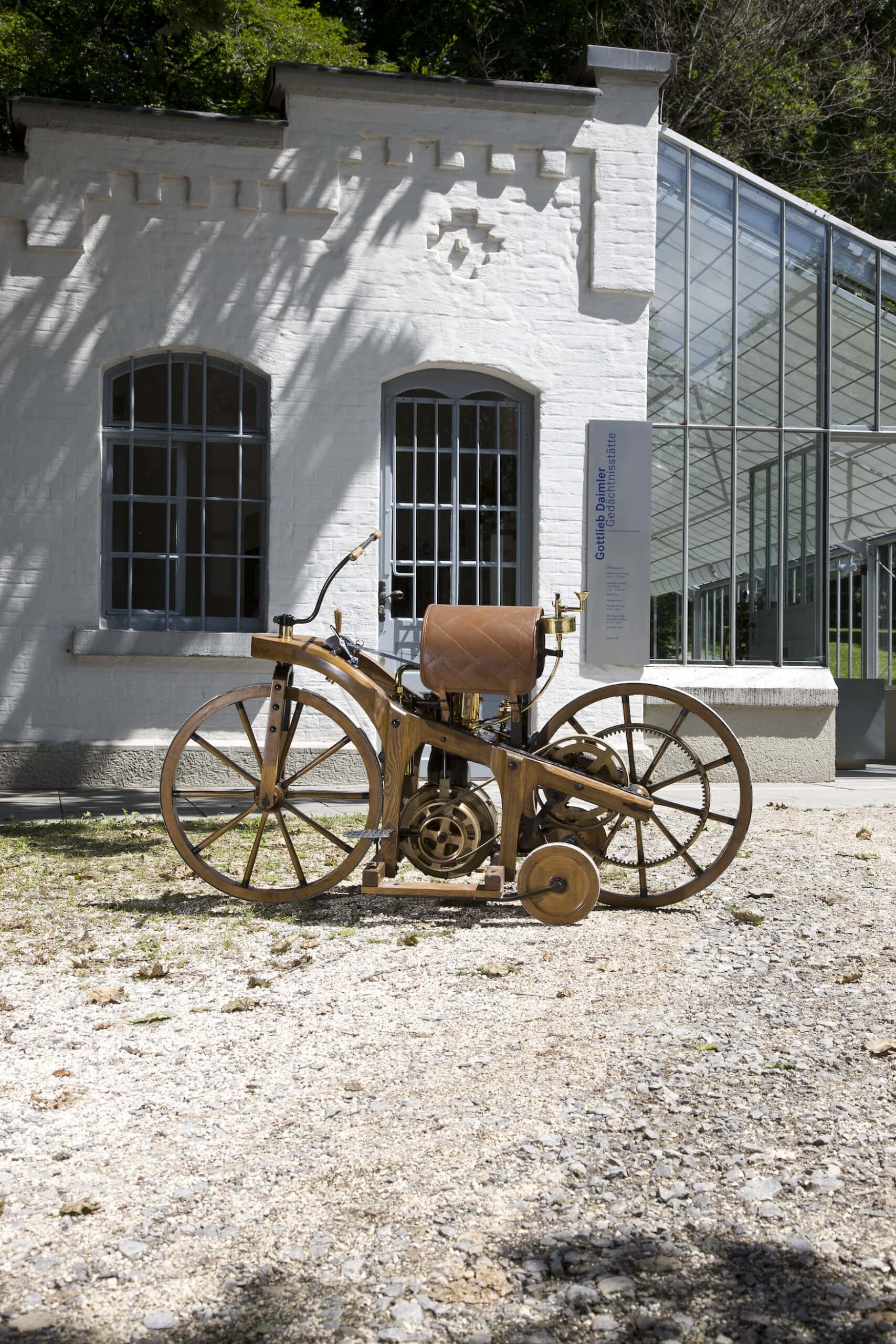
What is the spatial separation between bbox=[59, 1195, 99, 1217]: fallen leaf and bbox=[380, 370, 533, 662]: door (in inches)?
312

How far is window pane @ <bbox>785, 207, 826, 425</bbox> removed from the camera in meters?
11.3

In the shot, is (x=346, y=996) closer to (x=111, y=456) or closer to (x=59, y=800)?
(x=59, y=800)

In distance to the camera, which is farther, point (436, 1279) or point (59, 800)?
point (59, 800)

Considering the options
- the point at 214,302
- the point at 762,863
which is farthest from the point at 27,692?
the point at 762,863

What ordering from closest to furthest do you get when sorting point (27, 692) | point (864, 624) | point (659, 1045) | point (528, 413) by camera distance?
→ 1. point (659, 1045)
2. point (27, 692)
3. point (528, 413)
4. point (864, 624)

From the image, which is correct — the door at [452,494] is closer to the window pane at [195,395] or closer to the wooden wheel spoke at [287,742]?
the window pane at [195,395]

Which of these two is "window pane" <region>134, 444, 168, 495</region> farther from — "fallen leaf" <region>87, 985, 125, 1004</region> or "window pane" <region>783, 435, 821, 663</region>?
"fallen leaf" <region>87, 985, 125, 1004</region>

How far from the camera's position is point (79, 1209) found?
264cm

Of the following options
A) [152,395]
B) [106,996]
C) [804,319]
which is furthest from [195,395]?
[106,996]

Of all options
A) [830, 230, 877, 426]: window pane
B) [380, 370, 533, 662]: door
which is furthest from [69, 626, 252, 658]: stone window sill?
[830, 230, 877, 426]: window pane

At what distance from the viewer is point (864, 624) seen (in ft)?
58.5

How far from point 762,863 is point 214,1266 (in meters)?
4.96

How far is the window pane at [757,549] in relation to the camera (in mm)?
11312

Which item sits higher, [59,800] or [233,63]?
[233,63]
